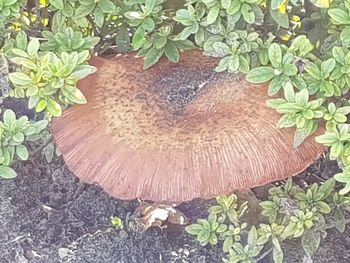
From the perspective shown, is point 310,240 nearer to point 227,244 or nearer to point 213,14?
point 227,244

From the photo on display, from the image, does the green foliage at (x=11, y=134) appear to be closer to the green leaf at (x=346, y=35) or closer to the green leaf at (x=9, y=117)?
the green leaf at (x=9, y=117)

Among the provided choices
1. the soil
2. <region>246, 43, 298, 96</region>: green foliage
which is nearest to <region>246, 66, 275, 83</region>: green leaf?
<region>246, 43, 298, 96</region>: green foliage

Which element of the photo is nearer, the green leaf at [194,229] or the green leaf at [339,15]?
the green leaf at [339,15]

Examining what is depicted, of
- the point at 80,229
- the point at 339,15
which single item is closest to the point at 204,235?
the point at 80,229

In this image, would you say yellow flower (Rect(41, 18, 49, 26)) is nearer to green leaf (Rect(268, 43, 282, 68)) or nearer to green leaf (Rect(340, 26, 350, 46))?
green leaf (Rect(268, 43, 282, 68))

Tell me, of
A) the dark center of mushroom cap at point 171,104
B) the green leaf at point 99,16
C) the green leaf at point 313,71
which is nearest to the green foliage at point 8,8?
the green leaf at point 99,16

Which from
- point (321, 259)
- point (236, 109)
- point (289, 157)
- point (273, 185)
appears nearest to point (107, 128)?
point (236, 109)
